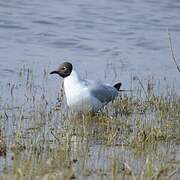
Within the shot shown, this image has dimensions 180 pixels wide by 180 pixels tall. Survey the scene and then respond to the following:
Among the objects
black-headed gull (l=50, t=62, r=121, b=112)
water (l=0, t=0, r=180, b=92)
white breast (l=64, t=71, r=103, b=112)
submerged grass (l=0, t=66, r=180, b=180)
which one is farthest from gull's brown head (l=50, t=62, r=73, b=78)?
water (l=0, t=0, r=180, b=92)

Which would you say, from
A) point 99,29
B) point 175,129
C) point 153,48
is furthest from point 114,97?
point 99,29

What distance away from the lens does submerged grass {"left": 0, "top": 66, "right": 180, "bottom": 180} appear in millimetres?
7389

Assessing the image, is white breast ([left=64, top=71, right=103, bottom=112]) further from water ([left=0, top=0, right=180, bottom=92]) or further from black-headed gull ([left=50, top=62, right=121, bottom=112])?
water ([left=0, top=0, right=180, bottom=92])

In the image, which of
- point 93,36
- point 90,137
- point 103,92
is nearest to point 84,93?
point 103,92

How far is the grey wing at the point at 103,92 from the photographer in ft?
34.8

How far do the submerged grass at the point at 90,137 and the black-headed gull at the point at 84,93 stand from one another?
0.42ft

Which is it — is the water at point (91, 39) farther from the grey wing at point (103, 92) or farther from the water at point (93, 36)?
the grey wing at point (103, 92)

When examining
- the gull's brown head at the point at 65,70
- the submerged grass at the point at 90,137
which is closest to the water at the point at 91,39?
the submerged grass at the point at 90,137

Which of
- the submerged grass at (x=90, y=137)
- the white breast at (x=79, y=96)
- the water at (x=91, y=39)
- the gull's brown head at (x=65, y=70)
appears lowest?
the submerged grass at (x=90, y=137)

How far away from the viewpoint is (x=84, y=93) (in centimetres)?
1046

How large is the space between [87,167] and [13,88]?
3919 millimetres

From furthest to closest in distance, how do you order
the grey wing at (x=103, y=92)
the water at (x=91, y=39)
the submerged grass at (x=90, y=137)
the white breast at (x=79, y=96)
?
1. the water at (x=91, y=39)
2. the grey wing at (x=103, y=92)
3. the white breast at (x=79, y=96)
4. the submerged grass at (x=90, y=137)

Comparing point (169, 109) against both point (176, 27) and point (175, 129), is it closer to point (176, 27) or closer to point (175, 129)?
point (175, 129)

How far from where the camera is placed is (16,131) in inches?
342
